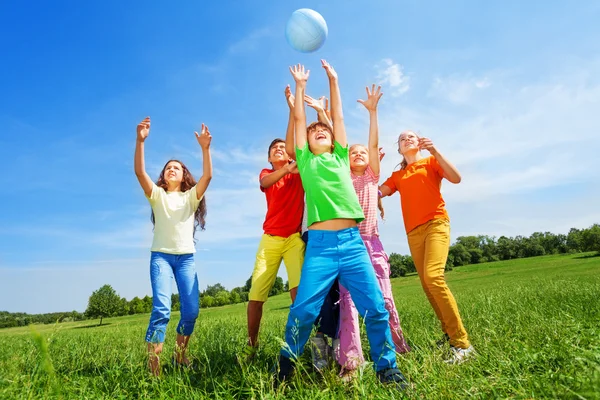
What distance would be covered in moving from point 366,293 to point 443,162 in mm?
2169

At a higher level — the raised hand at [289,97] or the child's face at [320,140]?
the raised hand at [289,97]

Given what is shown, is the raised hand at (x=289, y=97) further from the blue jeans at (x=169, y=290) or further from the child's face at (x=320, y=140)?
the blue jeans at (x=169, y=290)

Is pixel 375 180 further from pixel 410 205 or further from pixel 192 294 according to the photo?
pixel 192 294

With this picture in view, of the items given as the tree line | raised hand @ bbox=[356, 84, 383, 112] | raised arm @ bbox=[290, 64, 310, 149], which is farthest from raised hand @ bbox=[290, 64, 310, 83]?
the tree line

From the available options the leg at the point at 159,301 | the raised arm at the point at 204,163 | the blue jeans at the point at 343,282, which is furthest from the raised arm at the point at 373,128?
the leg at the point at 159,301

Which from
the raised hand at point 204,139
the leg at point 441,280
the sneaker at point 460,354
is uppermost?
the raised hand at point 204,139

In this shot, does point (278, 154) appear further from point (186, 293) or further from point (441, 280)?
point (441, 280)

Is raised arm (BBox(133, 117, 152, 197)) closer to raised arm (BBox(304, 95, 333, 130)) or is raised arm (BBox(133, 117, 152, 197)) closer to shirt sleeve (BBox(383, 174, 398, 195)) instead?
raised arm (BBox(304, 95, 333, 130))

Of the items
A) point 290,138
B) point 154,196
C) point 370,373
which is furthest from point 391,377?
point 154,196

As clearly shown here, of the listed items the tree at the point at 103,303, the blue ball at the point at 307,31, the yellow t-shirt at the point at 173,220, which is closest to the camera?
the yellow t-shirt at the point at 173,220

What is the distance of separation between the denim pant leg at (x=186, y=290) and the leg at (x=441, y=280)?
2.63 m

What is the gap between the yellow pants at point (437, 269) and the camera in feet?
14.0

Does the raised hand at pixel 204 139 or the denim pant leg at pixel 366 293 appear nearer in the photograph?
the denim pant leg at pixel 366 293

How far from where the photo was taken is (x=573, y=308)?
541 cm
